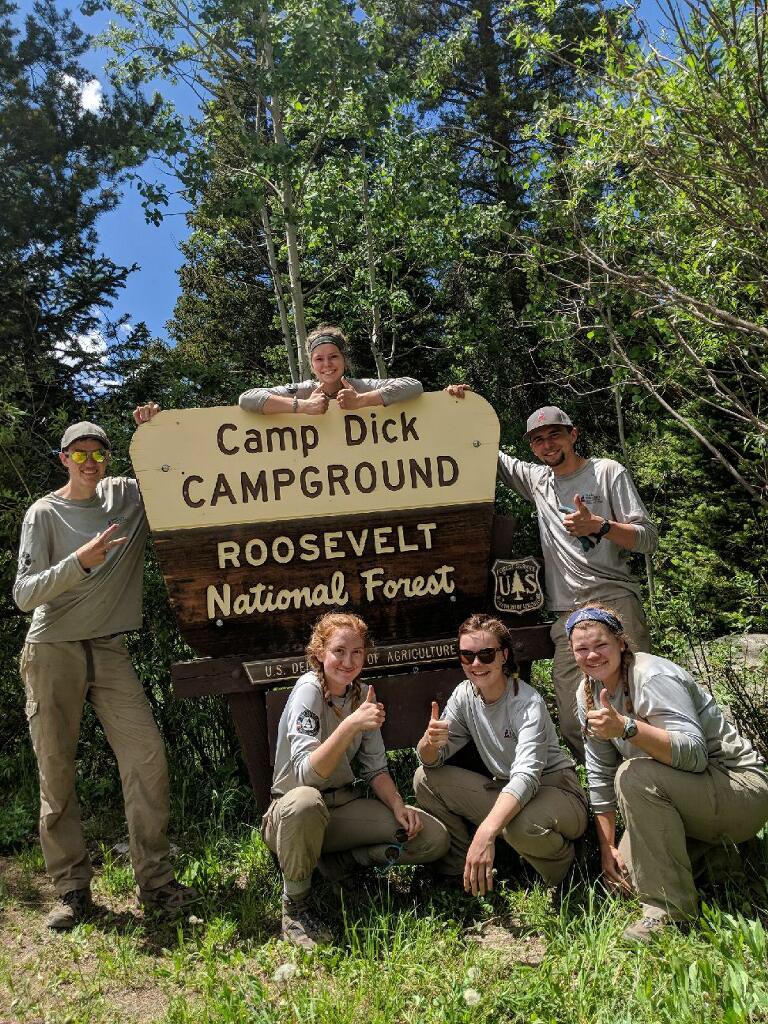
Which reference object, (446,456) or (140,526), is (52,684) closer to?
(140,526)

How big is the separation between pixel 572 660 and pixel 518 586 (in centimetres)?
49

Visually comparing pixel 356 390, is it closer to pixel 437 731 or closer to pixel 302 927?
pixel 437 731

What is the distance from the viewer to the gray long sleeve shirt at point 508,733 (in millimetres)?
3572

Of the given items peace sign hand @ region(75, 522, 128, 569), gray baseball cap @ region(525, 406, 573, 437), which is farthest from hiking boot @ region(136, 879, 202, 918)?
gray baseball cap @ region(525, 406, 573, 437)

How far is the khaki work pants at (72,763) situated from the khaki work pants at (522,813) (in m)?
1.26

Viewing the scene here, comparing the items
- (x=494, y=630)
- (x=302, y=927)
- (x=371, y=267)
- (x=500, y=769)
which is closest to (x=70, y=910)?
(x=302, y=927)

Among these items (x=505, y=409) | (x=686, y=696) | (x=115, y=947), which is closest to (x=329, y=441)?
(x=686, y=696)

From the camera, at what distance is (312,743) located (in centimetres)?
352

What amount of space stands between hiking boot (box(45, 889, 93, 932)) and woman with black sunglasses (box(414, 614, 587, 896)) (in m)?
1.64

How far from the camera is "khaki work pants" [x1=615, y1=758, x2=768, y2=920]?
315 centimetres

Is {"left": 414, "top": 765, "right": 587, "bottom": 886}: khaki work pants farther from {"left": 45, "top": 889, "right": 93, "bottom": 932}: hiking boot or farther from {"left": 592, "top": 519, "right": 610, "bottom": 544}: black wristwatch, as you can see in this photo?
{"left": 45, "top": 889, "right": 93, "bottom": 932}: hiking boot

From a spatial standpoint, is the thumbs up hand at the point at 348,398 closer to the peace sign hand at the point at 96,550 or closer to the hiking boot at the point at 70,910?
the peace sign hand at the point at 96,550

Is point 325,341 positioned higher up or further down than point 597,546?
higher up

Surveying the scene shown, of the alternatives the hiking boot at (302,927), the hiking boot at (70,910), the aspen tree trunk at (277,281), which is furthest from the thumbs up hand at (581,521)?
the aspen tree trunk at (277,281)
